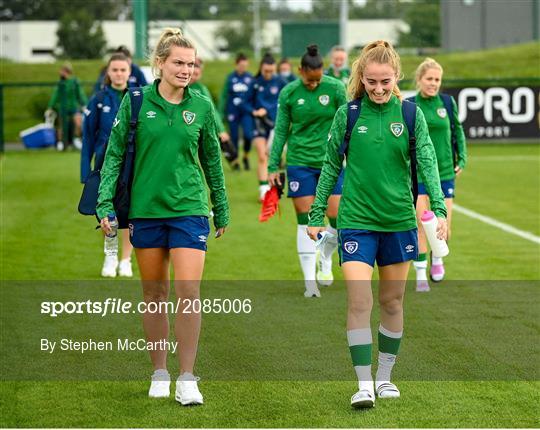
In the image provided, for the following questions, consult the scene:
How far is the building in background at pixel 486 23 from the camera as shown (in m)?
52.0

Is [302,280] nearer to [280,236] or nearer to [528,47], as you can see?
[280,236]

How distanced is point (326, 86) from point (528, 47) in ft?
121

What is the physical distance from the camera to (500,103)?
3177cm

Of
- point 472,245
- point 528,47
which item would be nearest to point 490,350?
point 472,245

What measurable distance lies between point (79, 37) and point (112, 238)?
6608cm

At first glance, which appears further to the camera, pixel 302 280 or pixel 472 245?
pixel 472 245

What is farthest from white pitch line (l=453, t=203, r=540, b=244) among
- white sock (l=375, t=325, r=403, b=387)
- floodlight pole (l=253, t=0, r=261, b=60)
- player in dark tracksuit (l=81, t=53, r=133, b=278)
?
floodlight pole (l=253, t=0, r=261, b=60)

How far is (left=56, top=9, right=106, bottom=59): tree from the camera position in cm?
7169

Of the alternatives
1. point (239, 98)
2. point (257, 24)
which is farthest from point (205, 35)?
point (239, 98)

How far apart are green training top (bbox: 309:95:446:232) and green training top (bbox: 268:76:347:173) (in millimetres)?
3882

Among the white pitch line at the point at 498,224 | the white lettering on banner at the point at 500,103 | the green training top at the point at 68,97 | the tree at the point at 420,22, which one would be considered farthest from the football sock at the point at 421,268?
the tree at the point at 420,22

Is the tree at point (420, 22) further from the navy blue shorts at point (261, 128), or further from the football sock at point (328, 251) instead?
the football sock at point (328, 251)

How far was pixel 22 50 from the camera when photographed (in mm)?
83875

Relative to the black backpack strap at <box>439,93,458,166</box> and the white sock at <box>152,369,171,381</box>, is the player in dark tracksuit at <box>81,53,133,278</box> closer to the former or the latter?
the black backpack strap at <box>439,93,458,166</box>
